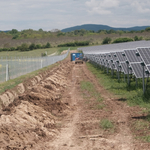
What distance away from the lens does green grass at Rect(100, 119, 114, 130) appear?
980cm

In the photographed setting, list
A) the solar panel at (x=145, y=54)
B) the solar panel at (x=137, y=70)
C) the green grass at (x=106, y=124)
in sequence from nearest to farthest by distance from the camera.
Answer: the green grass at (x=106, y=124), the solar panel at (x=145, y=54), the solar panel at (x=137, y=70)

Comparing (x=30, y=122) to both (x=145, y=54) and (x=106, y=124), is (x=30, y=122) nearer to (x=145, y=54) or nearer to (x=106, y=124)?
(x=106, y=124)

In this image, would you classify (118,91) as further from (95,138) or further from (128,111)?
(95,138)

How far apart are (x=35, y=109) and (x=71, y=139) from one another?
392 cm

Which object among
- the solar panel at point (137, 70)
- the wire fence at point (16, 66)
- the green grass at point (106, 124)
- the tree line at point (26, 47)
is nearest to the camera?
the green grass at point (106, 124)

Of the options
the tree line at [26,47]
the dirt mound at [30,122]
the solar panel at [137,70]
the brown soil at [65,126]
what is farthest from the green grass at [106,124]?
the tree line at [26,47]

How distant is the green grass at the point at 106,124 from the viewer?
9800 mm

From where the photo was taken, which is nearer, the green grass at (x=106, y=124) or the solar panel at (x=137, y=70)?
the green grass at (x=106, y=124)

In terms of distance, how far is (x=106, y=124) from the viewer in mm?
10055

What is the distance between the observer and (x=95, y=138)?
28.1ft

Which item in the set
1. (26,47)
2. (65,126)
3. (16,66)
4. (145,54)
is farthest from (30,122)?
(26,47)

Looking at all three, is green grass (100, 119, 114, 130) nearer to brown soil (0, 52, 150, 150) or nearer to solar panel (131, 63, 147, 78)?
brown soil (0, 52, 150, 150)

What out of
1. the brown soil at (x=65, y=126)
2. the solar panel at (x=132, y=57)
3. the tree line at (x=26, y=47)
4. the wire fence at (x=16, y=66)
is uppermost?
the tree line at (x=26, y=47)

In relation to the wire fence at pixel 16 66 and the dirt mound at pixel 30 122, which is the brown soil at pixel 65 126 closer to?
the dirt mound at pixel 30 122
